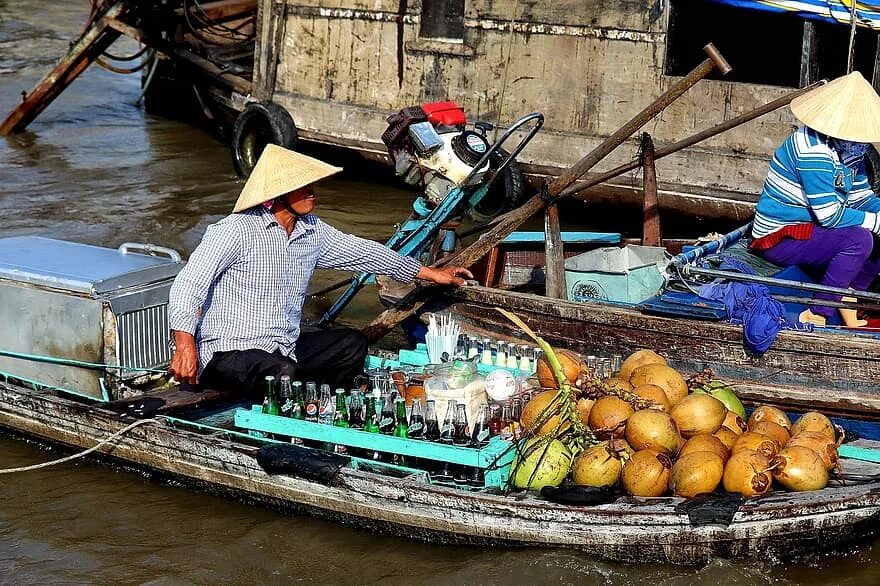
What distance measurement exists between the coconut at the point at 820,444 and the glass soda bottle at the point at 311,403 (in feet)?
6.31

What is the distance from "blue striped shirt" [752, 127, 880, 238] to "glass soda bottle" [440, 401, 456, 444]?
2.18 metres

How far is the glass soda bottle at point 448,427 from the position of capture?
474 centimetres

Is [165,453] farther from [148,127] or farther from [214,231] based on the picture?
[148,127]

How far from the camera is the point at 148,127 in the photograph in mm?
13633

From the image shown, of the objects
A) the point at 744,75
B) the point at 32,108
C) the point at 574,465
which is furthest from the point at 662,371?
the point at 32,108

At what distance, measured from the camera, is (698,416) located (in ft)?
15.5

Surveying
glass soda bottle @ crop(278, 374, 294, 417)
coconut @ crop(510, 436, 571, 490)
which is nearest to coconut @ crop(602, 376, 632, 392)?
coconut @ crop(510, 436, 571, 490)

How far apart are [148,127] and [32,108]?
4.58 feet

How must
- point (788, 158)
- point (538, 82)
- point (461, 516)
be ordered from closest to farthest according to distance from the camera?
1. point (461, 516)
2. point (788, 158)
3. point (538, 82)

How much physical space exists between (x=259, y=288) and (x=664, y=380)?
1.79 m

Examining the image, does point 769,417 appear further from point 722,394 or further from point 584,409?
point 584,409

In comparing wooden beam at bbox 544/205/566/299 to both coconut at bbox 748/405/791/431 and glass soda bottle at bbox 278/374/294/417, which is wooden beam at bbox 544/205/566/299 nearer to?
coconut at bbox 748/405/791/431

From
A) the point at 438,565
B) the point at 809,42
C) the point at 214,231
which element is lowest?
the point at 438,565

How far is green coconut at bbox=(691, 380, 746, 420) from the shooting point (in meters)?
5.02
